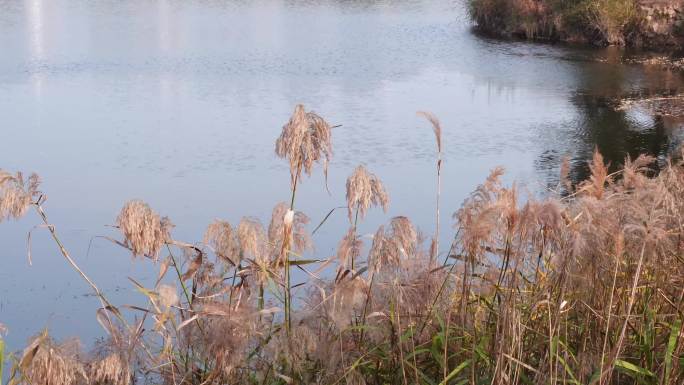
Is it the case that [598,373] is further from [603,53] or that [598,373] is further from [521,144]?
[603,53]

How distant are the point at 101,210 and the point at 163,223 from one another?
4577 mm

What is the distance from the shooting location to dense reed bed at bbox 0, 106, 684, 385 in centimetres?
220

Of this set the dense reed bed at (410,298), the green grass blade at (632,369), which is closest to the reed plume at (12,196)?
the dense reed bed at (410,298)

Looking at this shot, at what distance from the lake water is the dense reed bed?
0.59m

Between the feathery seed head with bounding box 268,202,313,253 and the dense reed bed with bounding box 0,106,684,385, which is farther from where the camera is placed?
the feathery seed head with bounding box 268,202,313,253

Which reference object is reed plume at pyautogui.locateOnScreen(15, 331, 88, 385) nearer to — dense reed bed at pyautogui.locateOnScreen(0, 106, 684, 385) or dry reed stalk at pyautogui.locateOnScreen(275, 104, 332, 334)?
dense reed bed at pyautogui.locateOnScreen(0, 106, 684, 385)

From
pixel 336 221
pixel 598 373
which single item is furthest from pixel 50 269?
pixel 598 373

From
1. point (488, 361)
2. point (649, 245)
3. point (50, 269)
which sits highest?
point (649, 245)

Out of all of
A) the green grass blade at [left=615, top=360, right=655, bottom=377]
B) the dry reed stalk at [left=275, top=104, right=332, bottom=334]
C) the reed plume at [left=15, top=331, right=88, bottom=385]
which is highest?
the dry reed stalk at [left=275, top=104, right=332, bottom=334]

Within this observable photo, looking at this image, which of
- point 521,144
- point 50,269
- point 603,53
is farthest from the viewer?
point 603,53

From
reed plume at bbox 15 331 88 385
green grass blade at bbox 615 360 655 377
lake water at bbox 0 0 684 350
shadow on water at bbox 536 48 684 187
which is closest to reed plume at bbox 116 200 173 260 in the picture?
reed plume at bbox 15 331 88 385

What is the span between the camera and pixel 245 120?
9695mm

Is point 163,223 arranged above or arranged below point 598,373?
above

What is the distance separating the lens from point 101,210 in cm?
678
